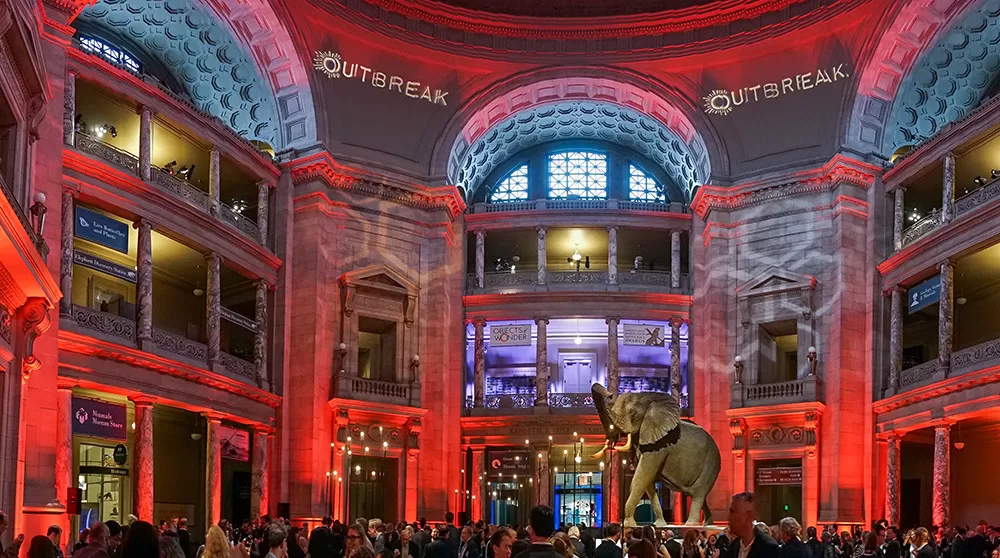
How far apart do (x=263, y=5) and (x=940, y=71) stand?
72.0ft

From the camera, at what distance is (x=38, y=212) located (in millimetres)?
22641

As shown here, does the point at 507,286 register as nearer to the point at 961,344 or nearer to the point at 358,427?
the point at 358,427

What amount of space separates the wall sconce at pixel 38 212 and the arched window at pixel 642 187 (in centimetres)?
2881

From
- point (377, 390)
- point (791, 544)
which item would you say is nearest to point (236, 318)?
point (377, 390)

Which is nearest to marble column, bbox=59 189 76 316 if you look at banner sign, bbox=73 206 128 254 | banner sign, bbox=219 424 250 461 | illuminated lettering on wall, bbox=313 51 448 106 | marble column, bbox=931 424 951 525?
banner sign, bbox=73 206 128 254

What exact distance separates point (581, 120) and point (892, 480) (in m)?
18.3

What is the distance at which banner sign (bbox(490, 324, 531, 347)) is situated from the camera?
145ft

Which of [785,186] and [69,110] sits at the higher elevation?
[785,186]

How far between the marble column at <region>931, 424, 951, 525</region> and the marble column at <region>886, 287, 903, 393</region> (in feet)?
9.88

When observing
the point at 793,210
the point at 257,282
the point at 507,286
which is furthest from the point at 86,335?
the point at 793,210

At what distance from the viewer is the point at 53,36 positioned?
25.5m

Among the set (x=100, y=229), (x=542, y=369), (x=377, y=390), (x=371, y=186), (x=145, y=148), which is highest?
(x=371, y=186)

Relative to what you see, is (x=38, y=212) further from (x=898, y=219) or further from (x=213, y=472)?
(x=898, y=219)

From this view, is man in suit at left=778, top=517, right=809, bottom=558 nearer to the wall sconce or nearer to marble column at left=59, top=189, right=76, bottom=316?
the wall sconce
